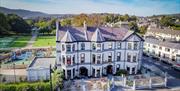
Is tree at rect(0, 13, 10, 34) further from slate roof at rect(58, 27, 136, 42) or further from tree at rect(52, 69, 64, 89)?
tree at rect(52, 69, 64, 89)

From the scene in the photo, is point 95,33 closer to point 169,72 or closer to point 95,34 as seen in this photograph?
point 95,34

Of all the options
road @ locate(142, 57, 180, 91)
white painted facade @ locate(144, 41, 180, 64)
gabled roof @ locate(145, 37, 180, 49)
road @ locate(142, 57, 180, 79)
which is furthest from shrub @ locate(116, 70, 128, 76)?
gabled roof @ locate(145, 37, 180, 49)

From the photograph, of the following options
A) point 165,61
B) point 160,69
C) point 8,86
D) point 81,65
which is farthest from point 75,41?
point 165,61

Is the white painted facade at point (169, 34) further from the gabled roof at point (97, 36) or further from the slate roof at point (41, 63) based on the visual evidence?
the slate roof at point (41, 63)

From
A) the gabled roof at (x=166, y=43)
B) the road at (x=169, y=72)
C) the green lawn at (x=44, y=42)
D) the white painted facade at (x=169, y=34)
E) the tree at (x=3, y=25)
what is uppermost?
the tree at (x=3, y=25)

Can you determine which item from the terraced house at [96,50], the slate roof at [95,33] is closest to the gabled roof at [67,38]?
the terraced house at [96,50]

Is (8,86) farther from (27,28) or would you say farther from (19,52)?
(27,28)

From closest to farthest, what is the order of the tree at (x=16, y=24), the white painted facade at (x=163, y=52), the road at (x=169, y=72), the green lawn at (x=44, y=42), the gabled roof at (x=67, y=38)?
the road at (x=169, y=72), the gabled roof at (x=67, y=38), the white painted facade at (x=163, y=52), the green lawn at (x=44, y=42), the tree at (x=16, y=24)

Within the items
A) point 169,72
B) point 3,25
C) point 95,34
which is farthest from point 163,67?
point 3,25
